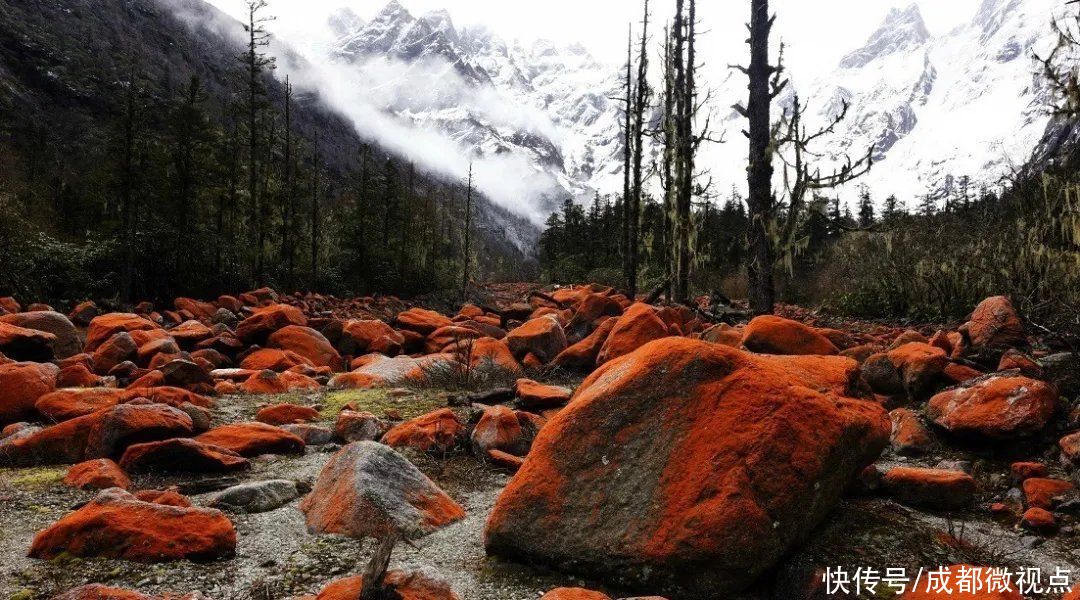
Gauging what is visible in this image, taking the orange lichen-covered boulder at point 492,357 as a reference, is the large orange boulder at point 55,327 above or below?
above

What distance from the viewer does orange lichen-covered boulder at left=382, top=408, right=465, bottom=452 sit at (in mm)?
4766

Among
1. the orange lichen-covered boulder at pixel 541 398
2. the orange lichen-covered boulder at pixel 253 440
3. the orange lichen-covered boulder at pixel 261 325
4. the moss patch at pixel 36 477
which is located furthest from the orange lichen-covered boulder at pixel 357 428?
the orange lichen-covered boulder at pixel 261 325

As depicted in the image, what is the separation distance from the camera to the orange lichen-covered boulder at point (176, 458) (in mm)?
4043

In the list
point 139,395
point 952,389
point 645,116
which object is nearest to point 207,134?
point 645,116

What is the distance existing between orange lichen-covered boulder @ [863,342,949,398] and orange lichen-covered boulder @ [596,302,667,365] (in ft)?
7.68

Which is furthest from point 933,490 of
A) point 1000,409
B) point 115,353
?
point 115,353

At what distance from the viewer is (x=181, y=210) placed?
71.2 ft

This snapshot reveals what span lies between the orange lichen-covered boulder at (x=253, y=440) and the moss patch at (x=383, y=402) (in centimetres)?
99

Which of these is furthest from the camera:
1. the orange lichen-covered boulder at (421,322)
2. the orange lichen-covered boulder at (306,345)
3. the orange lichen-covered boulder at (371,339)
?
the orange lichen-covered boulder at (421,322)

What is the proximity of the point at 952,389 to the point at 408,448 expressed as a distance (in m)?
4.36

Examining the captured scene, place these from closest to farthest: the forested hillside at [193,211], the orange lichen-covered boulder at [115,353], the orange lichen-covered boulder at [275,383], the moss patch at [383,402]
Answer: the moss patch at [383,402], the orange lichen-covered boulder at [275,383], the orange lichen-covered boulder at [115,353], the forested hillside at [193,211]

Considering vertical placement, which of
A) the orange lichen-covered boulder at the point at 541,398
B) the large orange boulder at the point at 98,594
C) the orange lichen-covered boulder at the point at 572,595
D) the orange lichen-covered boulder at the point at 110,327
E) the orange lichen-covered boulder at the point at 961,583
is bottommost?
the orange lichen-covered boulder at the point at 572,595

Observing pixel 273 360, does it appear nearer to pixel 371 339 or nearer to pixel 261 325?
pixel 261 325

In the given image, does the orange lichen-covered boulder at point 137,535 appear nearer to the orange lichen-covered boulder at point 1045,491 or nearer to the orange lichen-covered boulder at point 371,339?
the orange lichen-covered boulder at point 1045,491
